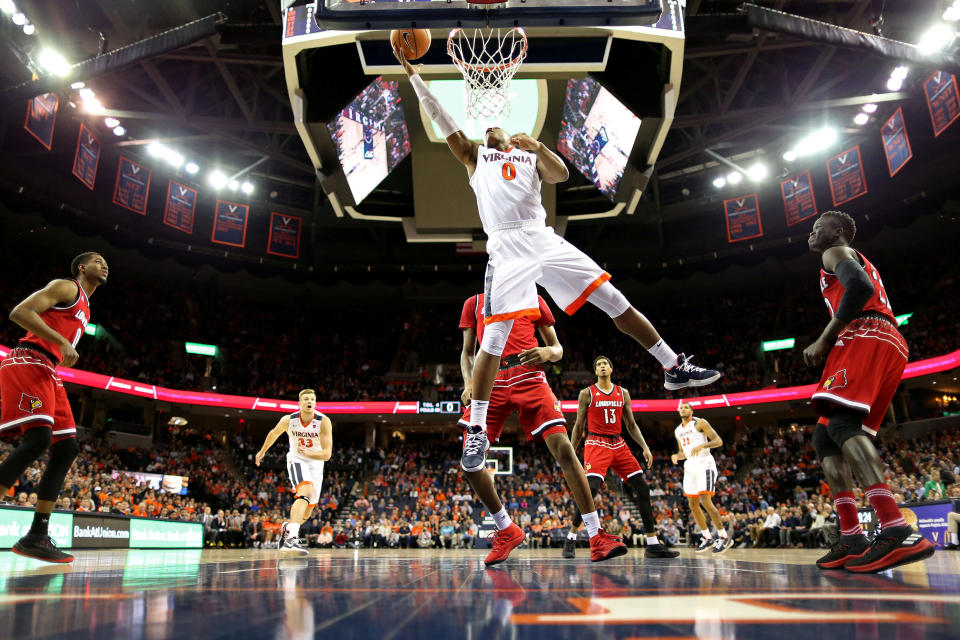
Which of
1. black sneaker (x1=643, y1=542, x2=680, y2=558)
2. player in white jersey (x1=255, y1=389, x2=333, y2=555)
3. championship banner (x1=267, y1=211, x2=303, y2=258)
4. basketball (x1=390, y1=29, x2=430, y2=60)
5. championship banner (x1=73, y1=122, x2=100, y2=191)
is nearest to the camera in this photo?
basketball (x1=390, y1=29, x2=430, y2=60)

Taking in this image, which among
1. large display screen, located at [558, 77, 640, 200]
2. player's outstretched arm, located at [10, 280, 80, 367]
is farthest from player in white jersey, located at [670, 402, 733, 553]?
player's outstretched arm, located at [10, 280, 80, 367]

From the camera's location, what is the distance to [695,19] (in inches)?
546

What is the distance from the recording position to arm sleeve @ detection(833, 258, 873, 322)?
347 centimetres

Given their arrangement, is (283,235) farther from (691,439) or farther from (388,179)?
(691,439)

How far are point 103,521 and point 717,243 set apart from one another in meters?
27.4

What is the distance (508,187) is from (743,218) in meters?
23.9

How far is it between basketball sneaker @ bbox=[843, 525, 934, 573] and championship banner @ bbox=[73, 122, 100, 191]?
79.3ft

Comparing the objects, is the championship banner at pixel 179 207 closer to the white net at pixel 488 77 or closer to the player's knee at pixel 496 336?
the white net at pixel 488 77

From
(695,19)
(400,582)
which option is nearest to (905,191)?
(695,19)

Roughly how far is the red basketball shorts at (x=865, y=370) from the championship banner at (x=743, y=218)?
907 inches

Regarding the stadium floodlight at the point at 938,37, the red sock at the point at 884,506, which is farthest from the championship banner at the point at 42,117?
the stadium floodlight at the point at 938,37

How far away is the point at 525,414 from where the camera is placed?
4.87 meters

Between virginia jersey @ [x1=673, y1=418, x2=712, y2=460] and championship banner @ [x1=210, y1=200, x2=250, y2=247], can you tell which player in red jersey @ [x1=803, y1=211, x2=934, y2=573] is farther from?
championship banner @ [x1=210, y1=200, x2=250, y2=247]

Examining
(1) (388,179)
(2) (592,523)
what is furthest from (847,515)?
(1) (388,179)
